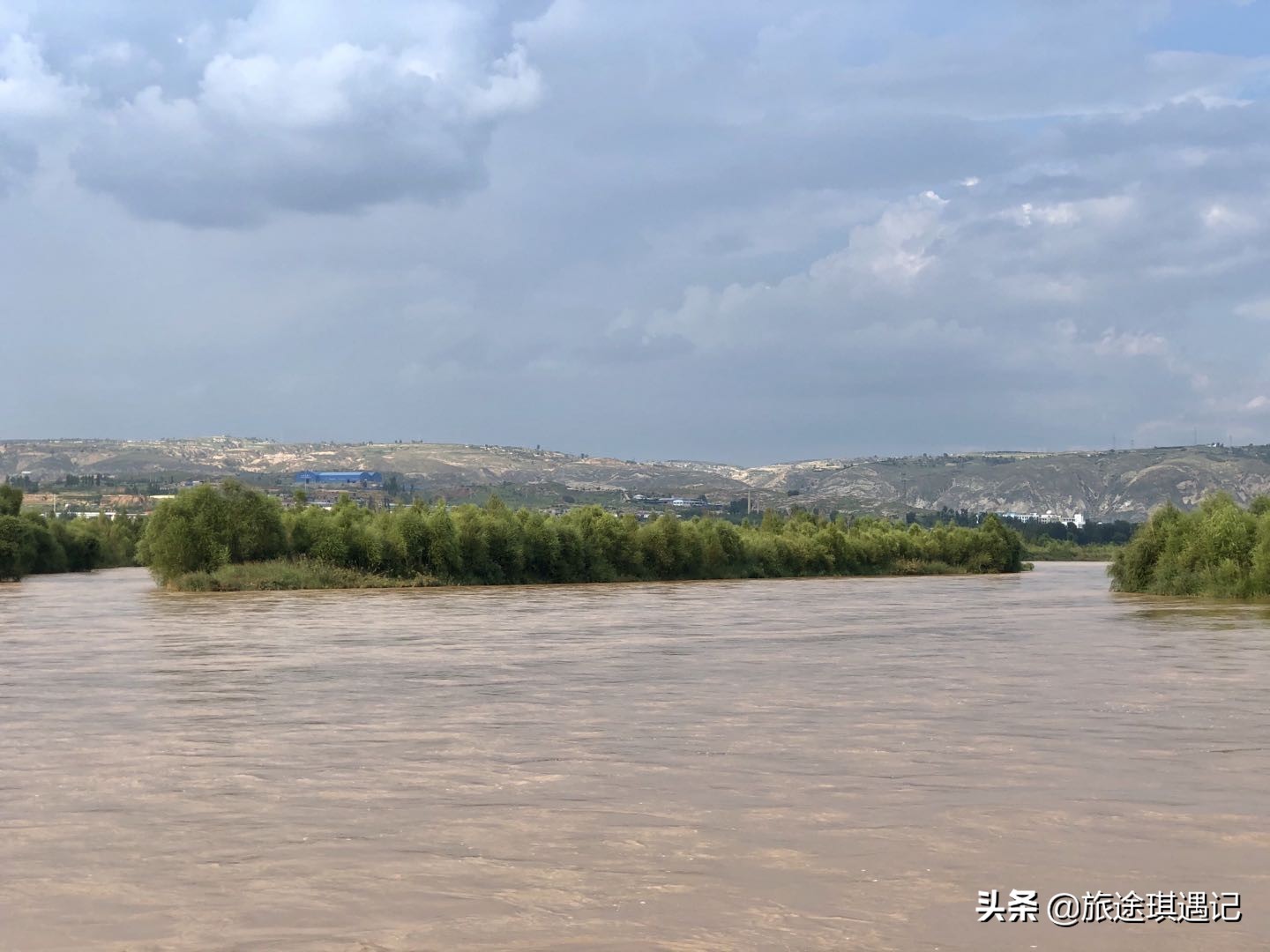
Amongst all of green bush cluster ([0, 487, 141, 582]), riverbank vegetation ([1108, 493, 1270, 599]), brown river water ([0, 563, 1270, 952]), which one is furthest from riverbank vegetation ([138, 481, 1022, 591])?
brown river water ([0, 563, 1270, 952])

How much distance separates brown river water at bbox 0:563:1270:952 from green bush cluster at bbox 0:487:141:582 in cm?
6165

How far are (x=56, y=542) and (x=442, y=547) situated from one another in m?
43.5

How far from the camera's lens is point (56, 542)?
113 metres

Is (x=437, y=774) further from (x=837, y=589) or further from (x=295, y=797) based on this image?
(x=837, y=589)

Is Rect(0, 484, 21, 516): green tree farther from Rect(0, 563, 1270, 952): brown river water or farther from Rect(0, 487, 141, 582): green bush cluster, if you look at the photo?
Rect(0, 563, 1270, 952): brown river water

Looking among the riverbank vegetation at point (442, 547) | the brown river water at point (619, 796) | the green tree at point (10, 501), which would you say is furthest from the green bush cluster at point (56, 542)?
the brown river water at point (619, 796)

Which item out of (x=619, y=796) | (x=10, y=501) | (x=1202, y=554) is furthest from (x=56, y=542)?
(x=619, y=796)

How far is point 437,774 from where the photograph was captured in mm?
18672

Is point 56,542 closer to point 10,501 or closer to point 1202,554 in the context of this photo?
point 10,501

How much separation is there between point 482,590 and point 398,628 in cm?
3241

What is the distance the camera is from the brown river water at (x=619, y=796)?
11.6m

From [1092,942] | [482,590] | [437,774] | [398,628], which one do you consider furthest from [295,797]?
[482,590]

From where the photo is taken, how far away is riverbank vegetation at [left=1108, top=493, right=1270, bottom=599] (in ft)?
220

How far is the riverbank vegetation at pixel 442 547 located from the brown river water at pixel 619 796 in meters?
41.6
